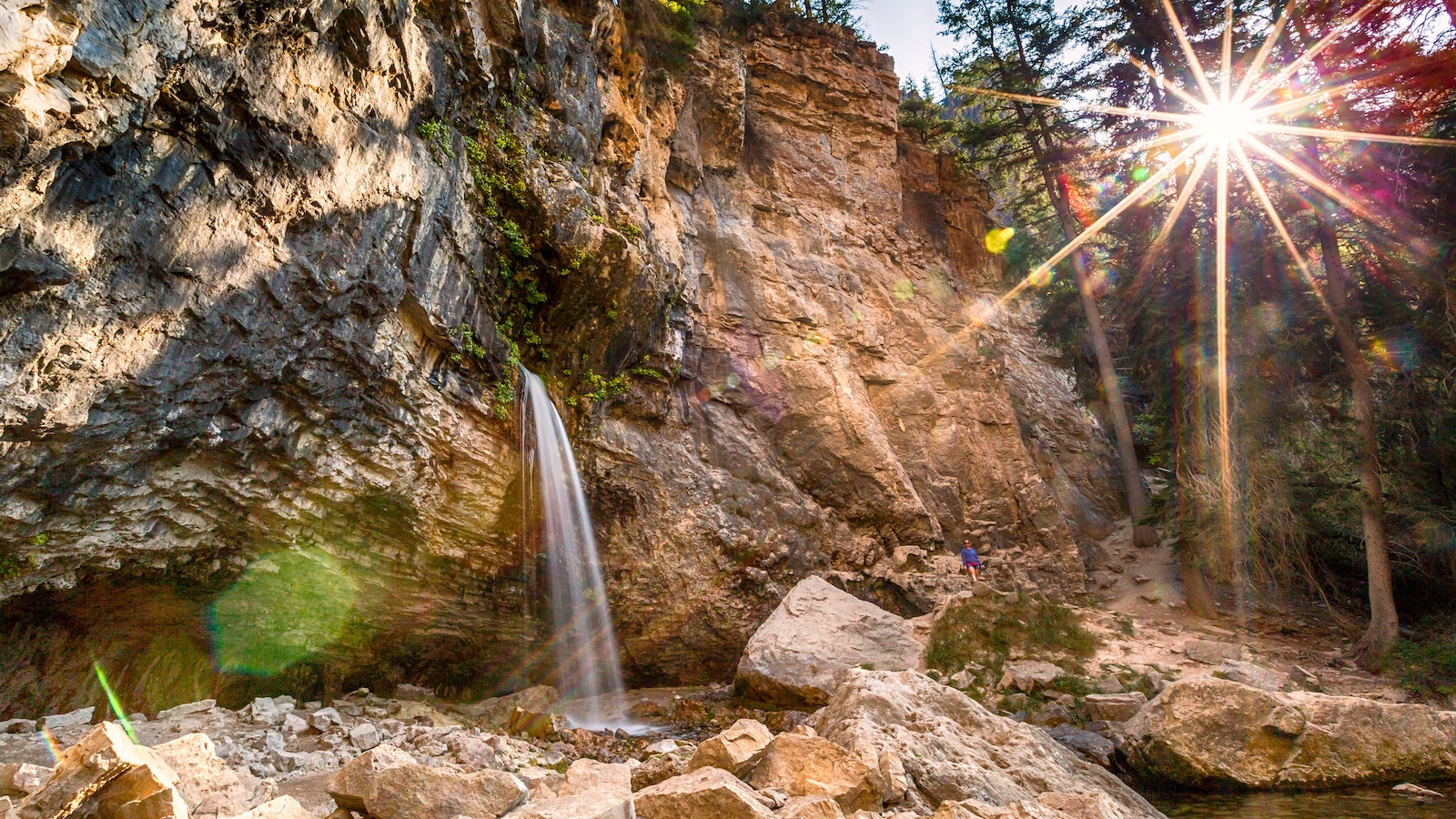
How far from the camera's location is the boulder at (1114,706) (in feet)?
26.8

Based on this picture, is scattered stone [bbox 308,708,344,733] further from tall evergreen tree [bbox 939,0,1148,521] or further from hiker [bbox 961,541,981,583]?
tall evergreen tree [bbox 939,0,1148,521]

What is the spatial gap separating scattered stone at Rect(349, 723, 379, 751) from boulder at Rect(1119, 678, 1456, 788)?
26.1ft

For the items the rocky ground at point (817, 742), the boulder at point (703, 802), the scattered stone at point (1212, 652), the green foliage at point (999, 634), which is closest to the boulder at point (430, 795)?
the rocky ground at point (817, 742)

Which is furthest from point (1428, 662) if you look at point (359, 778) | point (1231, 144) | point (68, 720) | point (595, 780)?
point (68, 720)

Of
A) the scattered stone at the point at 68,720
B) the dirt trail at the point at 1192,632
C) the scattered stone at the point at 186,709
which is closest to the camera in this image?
the scattered stone at the point at 68,720

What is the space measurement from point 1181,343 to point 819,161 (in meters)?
10.8

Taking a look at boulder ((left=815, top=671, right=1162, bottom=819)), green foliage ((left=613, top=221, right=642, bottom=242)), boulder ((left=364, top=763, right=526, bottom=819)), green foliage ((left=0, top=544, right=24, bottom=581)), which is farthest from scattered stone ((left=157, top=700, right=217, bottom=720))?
green foliage ((left=613, top=221, right=642, bottom=242))

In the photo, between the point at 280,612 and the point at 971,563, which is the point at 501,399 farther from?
the point at 971,563

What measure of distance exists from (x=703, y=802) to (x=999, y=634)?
8.98 m

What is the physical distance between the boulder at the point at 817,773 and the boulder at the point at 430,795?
184cm

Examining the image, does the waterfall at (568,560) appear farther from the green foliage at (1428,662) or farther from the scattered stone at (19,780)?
the green foliage at (1428,662)

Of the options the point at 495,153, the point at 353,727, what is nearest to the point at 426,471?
the point at 353,727

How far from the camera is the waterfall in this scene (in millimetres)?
11008

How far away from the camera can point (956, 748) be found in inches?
209
